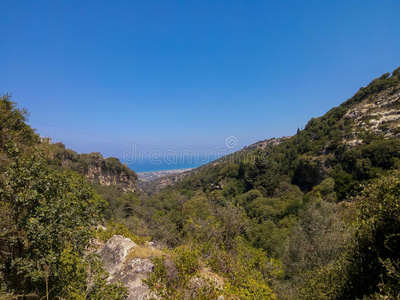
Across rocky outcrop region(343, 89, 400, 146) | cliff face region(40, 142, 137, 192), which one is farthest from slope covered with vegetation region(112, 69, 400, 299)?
cliff face region(40, 142, 137, 192)

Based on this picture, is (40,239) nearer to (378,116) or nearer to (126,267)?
(126,267)

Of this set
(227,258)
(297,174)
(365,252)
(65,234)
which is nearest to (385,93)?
(297,174)

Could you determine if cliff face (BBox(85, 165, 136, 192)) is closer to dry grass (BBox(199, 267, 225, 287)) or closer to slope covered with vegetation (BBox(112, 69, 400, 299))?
slope covered with vegetation (BBox(112, 69, 400, 299))

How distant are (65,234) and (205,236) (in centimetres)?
683

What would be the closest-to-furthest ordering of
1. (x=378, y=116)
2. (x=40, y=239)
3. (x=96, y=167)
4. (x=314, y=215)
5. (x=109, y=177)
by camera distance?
(x=40, y=239) < (x=314, y=215) < (x=378, y=116) < (x=96, y=167) < (x=109, y=177)

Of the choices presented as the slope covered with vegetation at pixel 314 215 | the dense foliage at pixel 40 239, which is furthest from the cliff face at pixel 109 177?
the dense foliage at pixel 40 239

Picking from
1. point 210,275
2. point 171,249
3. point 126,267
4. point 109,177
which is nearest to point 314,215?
point 171,249

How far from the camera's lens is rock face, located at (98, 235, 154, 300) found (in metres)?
6.89

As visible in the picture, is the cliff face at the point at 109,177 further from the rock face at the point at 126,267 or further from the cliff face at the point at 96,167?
the rock face at the point at 126,267

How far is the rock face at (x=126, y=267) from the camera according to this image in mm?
6887

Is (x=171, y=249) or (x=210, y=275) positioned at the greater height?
(x=210, y=275)

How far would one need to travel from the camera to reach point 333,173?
38.1m

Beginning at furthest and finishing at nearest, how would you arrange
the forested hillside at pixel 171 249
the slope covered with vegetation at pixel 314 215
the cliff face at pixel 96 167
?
the cliff face at pixel 96 167 → the slope covered with vegetation at pixel 314 215 → the forested hillside at pixel 171 249

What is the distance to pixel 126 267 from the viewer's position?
26.4 feet
